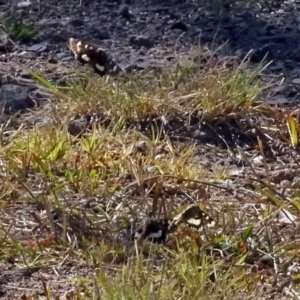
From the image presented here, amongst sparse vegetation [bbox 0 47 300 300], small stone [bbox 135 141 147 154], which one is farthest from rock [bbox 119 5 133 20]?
small stone [bbox 135 141 147 154]

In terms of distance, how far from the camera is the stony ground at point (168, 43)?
135 inches

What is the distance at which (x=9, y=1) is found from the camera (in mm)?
4977

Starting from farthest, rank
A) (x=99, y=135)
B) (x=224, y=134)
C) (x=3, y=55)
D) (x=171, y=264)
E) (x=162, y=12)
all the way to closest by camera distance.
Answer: (x=162, y=12) → (x=3, y=55) → (x=224, y=134) → (x=99, y=135) → (x=171, y=264)

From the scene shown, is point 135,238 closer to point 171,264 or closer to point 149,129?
point 171,264

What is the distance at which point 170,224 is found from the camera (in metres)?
2.63

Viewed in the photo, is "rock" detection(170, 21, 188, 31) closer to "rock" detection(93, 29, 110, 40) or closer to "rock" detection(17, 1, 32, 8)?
"rock" detection(93, 29, 110, 40)

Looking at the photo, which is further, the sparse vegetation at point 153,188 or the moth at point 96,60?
the moth at point 96,60

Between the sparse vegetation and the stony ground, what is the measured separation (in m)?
0.06

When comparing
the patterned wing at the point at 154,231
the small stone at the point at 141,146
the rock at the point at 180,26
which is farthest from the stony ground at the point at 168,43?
the patterned wing at the point at 154,231

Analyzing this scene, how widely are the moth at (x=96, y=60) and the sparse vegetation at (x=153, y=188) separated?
0.13 meters

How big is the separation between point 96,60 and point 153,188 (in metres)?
1.10

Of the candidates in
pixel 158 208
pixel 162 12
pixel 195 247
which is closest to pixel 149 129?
pixel 158 208

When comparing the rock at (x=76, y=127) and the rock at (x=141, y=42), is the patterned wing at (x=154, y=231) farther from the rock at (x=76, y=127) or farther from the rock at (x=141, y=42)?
the rock at (x=141, y=42)

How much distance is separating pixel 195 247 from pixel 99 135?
0.90m
